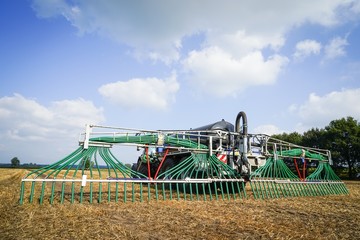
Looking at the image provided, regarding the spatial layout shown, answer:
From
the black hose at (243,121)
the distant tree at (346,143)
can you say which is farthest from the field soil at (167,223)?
the distant tree at (346,143)

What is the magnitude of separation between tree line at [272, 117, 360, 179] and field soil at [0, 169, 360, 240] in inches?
1203

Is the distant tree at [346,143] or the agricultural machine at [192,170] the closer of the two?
the agricultural machine at [192,170]

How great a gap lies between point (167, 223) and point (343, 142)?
33.3 meters

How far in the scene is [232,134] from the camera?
26.4 ft

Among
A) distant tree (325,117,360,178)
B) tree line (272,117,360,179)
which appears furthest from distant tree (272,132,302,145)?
distant tree (325,117,360,178)

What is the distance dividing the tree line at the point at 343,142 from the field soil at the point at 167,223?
30559 millimetres

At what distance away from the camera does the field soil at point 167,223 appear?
2.99m

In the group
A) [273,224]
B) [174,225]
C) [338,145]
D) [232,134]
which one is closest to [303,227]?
[273,224]

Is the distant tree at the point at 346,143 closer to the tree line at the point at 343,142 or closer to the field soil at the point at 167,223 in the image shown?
the tree line at the point at 343,142

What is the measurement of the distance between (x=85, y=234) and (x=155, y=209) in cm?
192

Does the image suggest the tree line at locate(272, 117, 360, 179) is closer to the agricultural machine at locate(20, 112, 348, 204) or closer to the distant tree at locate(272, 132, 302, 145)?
the distant tree at locate(272, 132, 302, 145)

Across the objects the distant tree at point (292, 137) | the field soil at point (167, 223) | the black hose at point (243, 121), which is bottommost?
the field soil at point (167, 223)

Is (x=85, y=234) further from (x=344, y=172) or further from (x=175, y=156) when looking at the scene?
(x=344, y=172)

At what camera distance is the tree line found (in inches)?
1156
